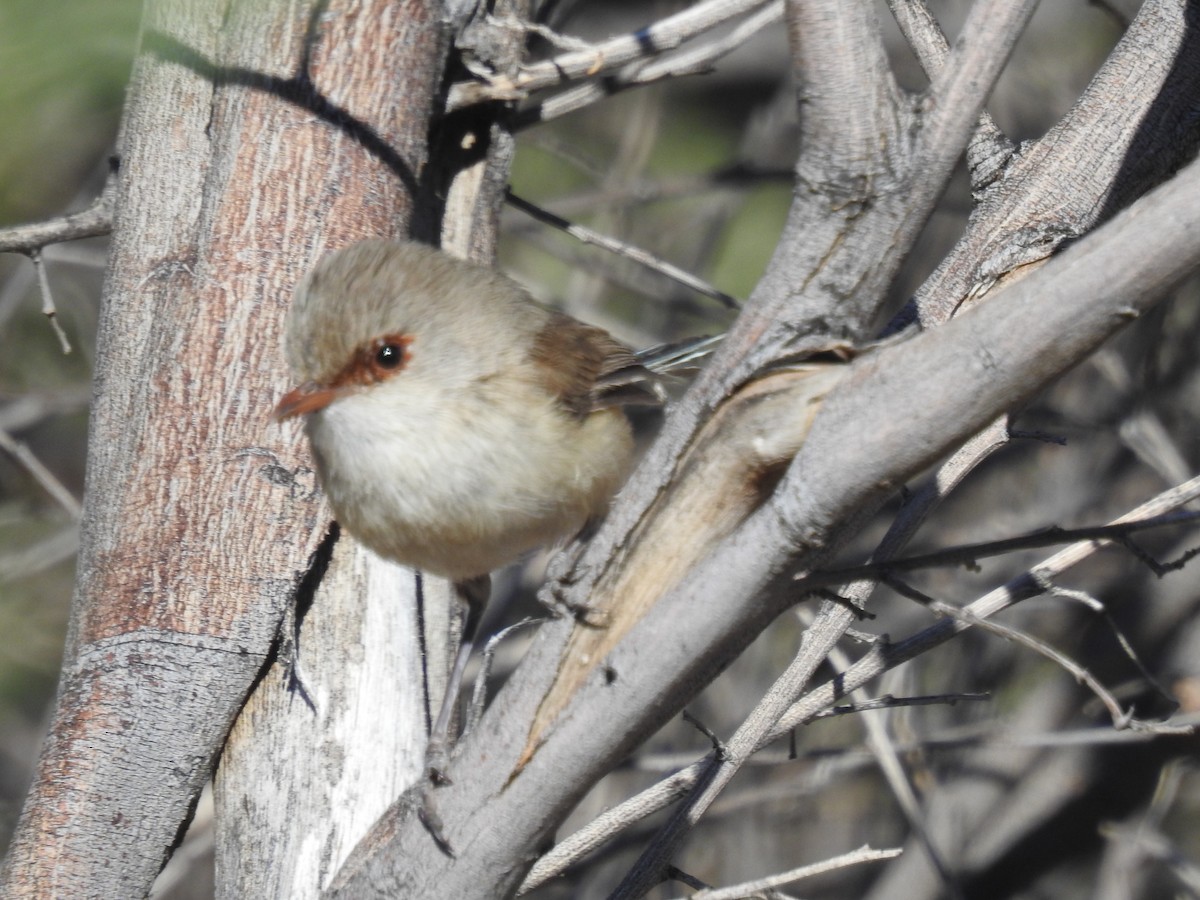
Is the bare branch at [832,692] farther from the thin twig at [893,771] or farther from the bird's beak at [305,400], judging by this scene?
the bird's beak at [305,400]

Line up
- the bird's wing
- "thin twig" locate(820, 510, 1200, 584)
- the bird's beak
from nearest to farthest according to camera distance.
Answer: "thin twig" locate(820, 510, 1200, 584) → the bird's beak → the bird's wing

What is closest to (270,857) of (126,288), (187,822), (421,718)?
(187,822)

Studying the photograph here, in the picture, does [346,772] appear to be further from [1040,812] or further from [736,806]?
[1040,812]

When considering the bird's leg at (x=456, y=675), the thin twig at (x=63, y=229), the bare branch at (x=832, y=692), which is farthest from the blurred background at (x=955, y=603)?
the bare branch at (x=832, y=692)

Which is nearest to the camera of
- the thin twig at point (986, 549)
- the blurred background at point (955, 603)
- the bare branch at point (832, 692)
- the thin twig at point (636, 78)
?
the thin twig at point (986, 549)

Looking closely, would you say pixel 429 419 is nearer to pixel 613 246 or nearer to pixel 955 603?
pixel 613 246

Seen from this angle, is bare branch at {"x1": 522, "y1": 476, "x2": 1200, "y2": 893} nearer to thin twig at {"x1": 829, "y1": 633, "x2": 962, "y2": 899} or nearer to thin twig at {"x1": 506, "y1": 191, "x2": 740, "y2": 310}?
thin twig at {"x1": 829, "y1": 633, "x2": 962, "y2": 899}

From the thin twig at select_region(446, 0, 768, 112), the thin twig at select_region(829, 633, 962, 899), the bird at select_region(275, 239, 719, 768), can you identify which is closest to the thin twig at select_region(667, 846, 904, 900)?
the bird at select_region(275, 239, 719, 768)
